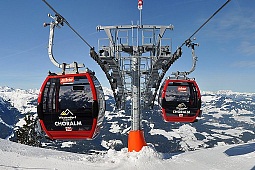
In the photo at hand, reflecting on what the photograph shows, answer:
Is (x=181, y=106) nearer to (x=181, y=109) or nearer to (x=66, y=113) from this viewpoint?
(x=181, y=109)

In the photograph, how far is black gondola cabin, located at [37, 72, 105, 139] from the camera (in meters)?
8.02

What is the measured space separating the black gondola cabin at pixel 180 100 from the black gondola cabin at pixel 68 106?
16.7 ft

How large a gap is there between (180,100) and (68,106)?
652 cm

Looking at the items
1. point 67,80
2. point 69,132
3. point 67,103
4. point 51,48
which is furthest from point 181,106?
point 51,48

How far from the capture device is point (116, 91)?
56.0 feet

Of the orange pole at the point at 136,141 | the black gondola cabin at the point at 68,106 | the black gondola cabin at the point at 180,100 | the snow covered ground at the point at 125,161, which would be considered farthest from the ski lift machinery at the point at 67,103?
the black gondola cabin at the point at 180,100

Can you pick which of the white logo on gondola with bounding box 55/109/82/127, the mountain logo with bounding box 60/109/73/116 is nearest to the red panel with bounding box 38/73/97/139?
the white logo on gondola with bounding box 55/109/82/127

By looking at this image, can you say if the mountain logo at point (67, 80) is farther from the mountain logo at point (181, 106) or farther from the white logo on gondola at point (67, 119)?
the mountain logo at point (181, 106)

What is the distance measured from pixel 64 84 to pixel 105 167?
5021 millimetres

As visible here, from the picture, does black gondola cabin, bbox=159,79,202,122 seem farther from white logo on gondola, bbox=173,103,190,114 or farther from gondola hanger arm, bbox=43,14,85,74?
gondola hanger arm, bbox=43,14,85,74

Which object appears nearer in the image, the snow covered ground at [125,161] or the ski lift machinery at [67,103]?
the ski lift machinery at [67,103]

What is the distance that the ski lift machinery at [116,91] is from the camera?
26.5ft

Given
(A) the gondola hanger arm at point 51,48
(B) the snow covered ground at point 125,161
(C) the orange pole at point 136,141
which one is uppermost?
(A) the gondola hanger arm at point 51,48

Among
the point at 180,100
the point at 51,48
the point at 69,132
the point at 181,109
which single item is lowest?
the point at 69,132
